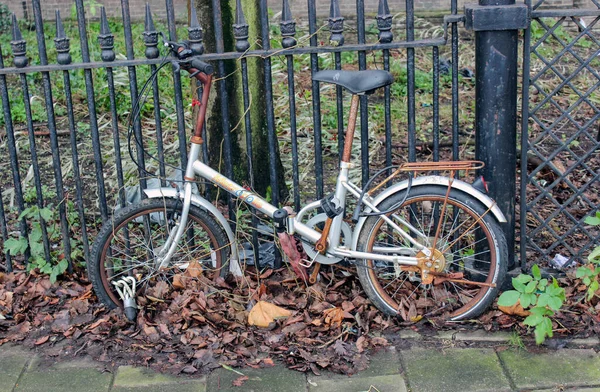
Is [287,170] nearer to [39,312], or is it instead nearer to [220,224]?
[220,224]

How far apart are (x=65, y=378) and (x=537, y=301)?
7.91 ft

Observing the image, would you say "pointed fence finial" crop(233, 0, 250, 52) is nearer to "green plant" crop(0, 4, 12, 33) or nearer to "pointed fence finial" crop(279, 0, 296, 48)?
"pointed fence finial" crop(279, 0, 296, 48)

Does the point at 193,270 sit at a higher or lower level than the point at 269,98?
lower

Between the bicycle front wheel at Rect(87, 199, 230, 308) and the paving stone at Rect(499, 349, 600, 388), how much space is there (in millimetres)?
1706

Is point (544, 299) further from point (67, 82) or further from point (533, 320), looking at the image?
point (67, 82)

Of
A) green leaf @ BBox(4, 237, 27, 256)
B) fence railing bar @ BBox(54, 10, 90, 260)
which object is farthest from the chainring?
green leaf @ BBox(4, 237, 27, 256)

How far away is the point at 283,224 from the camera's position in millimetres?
4426

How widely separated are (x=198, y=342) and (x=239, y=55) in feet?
5.13

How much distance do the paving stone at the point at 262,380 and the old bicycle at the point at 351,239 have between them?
2.40 ft

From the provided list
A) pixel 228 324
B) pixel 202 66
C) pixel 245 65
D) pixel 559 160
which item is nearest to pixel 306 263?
pixel 228 324

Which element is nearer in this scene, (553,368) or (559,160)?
(553,368)

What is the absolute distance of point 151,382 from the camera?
152 inches

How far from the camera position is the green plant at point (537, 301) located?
13.0 ft

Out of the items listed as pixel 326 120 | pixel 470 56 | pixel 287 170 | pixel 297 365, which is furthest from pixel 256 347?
pixel 470 56
